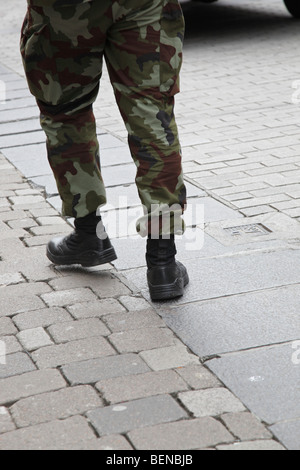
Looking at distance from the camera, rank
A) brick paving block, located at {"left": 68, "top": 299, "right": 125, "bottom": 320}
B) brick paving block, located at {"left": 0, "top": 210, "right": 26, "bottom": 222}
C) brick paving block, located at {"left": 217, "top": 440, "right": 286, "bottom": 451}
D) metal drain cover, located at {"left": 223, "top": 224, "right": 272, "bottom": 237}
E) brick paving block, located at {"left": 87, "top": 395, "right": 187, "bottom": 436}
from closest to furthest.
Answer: brick paving block, located at {"left": 217, "top": 440, "right": 286, "bottom": 451} < brick paving block, located at {"left": 87, "top": 395, "right": 187, "bottom": 436} < brick paving block, located at {"left": 68, "top": 299, "right": 125, "bottom": 320} < metal drain cover, located at {"left": 223, "top": 224, "right": 272, "bottom": 237} < brick paving block, located at {"left": 0, "top": 210, "right": 26, "bottom": 222}

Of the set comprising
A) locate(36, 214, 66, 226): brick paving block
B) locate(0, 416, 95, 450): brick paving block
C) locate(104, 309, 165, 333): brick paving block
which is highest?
locate(0, 416, 95, 450): brick paving block

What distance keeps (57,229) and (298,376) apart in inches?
68.3

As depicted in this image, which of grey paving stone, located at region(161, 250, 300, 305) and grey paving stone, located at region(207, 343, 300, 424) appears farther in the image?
grey paving stone, located at region(161, 250, 300, 305)

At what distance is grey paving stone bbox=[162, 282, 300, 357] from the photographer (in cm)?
270

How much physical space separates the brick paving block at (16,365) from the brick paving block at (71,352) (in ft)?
0.08

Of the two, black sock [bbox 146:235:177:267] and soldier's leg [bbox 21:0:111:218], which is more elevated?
soldier's leg [bbox 21:0:111:218]

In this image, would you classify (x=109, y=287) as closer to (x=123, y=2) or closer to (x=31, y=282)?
(x=31, y=282)

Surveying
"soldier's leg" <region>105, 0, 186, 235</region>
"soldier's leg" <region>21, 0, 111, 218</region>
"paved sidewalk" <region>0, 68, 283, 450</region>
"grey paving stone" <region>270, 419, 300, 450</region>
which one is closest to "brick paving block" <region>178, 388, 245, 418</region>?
"paved sidewalk" <region>0, 68, 283, 450</region>

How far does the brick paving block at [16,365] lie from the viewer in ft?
8.42

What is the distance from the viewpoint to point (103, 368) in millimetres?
2561

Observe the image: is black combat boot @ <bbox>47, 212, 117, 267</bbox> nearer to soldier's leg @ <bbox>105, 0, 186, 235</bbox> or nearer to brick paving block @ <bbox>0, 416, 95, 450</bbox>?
soldier's leg @ <bbox>105, 0, 186, 235</bbox>

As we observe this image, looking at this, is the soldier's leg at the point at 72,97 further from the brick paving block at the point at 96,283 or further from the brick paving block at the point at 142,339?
the brick paving block at the point at 142,339

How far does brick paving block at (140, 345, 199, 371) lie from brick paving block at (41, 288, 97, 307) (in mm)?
527
